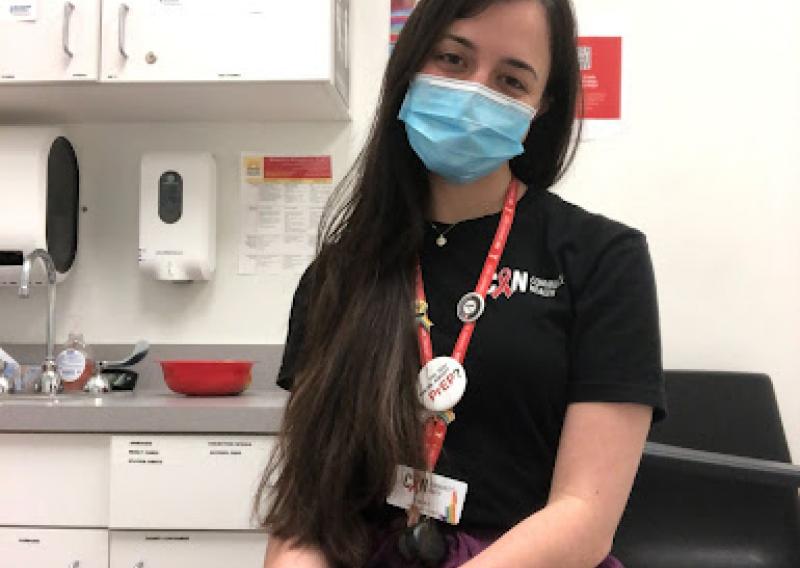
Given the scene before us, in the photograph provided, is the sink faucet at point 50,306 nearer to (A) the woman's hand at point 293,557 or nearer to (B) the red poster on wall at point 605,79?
(A) the woman's hand at point 293,557

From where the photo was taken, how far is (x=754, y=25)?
2.45 m

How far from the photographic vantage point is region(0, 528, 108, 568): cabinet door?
6.09 ft

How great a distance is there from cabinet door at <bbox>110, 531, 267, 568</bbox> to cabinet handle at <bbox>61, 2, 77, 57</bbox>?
3.83 feet

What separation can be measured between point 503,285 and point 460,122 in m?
0.22

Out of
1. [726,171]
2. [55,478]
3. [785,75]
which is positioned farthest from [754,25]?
[55,478]

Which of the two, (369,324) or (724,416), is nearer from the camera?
(369,324)

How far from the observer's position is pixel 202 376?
2.11 m

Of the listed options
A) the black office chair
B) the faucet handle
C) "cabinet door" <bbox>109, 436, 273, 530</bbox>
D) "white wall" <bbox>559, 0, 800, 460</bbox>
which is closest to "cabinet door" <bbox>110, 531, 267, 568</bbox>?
"cabinet door" <bbox>109, 436, 273, 530</bbox>

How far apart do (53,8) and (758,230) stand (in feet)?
6.46

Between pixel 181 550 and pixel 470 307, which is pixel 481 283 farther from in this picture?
pixel 181 550

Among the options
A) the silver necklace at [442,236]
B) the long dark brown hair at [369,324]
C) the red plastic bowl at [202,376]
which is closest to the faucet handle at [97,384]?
the red plastic bowl at [202,376]

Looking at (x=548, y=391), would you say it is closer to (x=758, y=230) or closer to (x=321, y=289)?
(x=321, y=289)

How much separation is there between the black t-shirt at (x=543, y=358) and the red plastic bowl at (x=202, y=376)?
1.18 meters

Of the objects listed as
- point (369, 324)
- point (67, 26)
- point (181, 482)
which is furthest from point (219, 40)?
point (369, 324)
